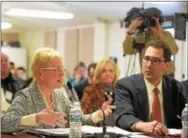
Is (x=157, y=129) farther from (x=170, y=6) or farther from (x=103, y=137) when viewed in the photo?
(x=170, y=6)

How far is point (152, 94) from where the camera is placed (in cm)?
231

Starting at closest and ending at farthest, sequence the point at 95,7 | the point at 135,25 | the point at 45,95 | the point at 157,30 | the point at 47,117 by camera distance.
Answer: the point at 47,117
the point at 45,95
the point at 157,30
the point at 135,25
the point at 95,7

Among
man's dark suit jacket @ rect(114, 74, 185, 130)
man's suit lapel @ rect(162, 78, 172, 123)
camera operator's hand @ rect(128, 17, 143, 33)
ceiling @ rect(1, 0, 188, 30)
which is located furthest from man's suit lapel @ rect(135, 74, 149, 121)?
ceiling @ rect(1, 0, 188, 30)

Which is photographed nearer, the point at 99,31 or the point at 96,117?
the point at 96,117

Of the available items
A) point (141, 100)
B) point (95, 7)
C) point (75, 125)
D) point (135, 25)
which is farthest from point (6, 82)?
point (95, 7)

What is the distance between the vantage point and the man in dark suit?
2264mm

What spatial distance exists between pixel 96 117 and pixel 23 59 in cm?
866

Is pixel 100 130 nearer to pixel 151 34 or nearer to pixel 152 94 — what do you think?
pixel 152 94

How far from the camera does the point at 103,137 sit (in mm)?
1757

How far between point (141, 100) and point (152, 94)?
0.31 ft

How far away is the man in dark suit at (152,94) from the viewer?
2.26m

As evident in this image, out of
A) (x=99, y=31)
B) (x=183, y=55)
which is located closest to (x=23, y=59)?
(x=99, y=31)

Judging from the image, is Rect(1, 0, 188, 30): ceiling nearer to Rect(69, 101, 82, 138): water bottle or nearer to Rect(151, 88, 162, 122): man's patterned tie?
Rect(151, 88, 162, 122): man's patterned tie

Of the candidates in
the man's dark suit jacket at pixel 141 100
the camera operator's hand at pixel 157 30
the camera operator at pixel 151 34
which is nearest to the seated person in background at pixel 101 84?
the camera operator at pixel 151 34
